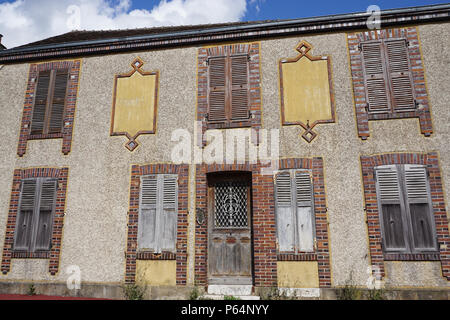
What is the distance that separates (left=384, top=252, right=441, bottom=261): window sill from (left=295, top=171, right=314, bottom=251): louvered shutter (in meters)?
1.39

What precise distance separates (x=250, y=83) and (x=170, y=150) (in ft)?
7.50

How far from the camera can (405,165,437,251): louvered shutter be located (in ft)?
20.1

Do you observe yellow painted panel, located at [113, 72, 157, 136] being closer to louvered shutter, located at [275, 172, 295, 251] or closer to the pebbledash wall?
the pebbledash wall

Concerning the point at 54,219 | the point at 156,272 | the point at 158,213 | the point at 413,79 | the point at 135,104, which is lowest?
the point at 156,272

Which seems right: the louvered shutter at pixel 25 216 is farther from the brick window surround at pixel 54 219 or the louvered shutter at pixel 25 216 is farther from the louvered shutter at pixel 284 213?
the louvered shutter at pixel 284 213

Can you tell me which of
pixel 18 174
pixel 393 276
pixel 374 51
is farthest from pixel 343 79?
pixel 18 174

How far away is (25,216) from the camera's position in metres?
7.41

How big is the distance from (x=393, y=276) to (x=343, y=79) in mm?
3976

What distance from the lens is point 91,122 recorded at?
25.2ft

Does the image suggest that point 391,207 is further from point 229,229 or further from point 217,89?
point 217,89

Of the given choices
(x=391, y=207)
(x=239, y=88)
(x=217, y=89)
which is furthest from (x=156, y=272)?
(x=391, y=207)

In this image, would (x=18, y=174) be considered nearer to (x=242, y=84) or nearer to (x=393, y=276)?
(x=242, y=84)

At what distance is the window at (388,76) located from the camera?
6789 millimetres

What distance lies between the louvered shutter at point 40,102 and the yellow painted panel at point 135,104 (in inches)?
72.4
